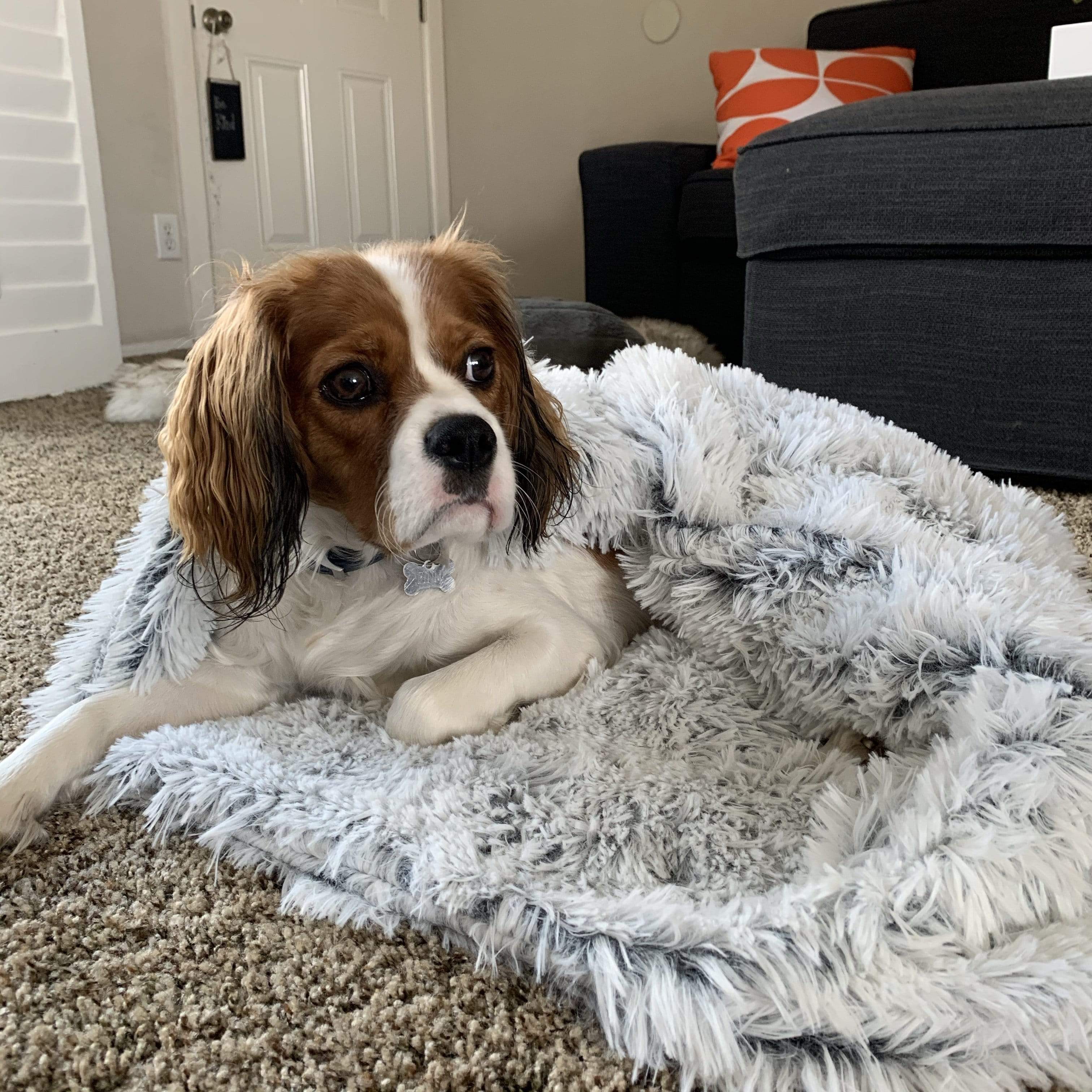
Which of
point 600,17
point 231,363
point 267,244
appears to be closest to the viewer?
point 231,363

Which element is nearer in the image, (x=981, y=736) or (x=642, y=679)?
(x=981, y=736)

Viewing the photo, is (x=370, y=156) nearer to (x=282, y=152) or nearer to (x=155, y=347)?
(x=282, y=152)

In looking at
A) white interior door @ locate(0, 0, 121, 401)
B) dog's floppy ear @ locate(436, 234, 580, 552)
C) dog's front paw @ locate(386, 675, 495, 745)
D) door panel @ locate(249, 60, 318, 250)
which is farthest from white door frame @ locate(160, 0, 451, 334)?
dog's front paw @ locate(386, 675, 495, 745)

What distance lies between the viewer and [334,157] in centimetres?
438

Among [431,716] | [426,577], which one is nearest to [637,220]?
[426,577]

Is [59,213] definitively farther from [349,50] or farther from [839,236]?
[839,236]

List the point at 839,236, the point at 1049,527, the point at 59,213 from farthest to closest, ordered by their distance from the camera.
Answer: the point at 59,213 < the point at 839,236 < the point at 1049,527

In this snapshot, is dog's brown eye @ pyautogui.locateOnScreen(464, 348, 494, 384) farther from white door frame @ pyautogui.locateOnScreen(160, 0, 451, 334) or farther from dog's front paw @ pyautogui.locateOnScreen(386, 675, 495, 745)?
white door frame @ pyautogui.locateOnScreen(160, 0, 451, 334)

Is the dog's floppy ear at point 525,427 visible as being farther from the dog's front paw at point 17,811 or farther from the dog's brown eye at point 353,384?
the dog's front paw at point 17,811

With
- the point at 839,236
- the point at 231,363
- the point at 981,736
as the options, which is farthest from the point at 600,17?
the point at 981,736

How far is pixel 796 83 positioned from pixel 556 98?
181 cm

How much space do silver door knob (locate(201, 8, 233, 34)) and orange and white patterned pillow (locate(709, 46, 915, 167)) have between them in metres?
1.98

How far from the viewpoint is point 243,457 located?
3.30ft

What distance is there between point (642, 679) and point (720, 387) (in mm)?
504
